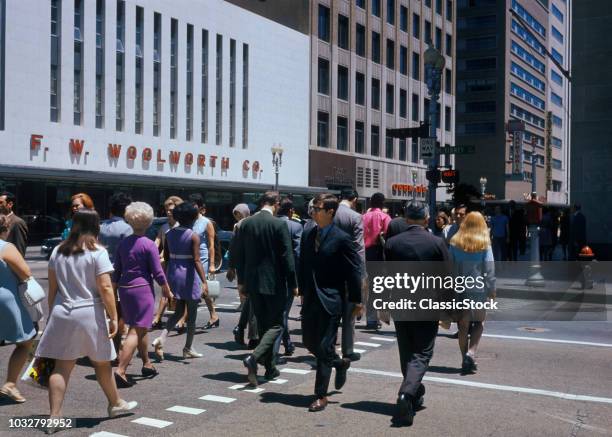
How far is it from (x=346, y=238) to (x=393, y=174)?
52972 mm

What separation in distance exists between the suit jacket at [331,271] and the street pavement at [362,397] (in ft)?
3.14

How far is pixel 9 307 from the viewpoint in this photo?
672 cm

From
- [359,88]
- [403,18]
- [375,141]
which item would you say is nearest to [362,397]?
Answer: [359,88]

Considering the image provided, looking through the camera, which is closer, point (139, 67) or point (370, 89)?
point (139, 67)

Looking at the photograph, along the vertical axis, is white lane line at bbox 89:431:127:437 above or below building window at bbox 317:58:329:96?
below

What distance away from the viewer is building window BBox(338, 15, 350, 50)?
172 feet

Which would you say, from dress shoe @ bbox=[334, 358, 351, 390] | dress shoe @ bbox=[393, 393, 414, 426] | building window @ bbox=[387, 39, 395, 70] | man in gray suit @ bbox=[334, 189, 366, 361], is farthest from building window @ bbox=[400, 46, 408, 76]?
dress shoe @ bbox=[393, 393, 414, 426]

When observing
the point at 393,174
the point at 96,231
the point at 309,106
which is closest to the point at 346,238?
the point at 96,231

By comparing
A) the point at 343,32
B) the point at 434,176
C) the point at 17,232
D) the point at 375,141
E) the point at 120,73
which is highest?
the point at 343,32

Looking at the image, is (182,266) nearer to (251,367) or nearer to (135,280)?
(135,280)

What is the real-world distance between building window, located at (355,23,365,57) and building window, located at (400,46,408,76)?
6225 mm

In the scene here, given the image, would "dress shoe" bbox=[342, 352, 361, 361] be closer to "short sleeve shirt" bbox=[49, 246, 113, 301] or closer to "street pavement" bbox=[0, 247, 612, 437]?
"street pavement" bbox=[0, 247, 612, 437]

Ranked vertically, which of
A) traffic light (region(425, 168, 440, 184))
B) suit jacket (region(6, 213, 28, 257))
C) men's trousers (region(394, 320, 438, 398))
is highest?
traffic light (region(425, 168, 440, 184))

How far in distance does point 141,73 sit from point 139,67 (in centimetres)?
31
